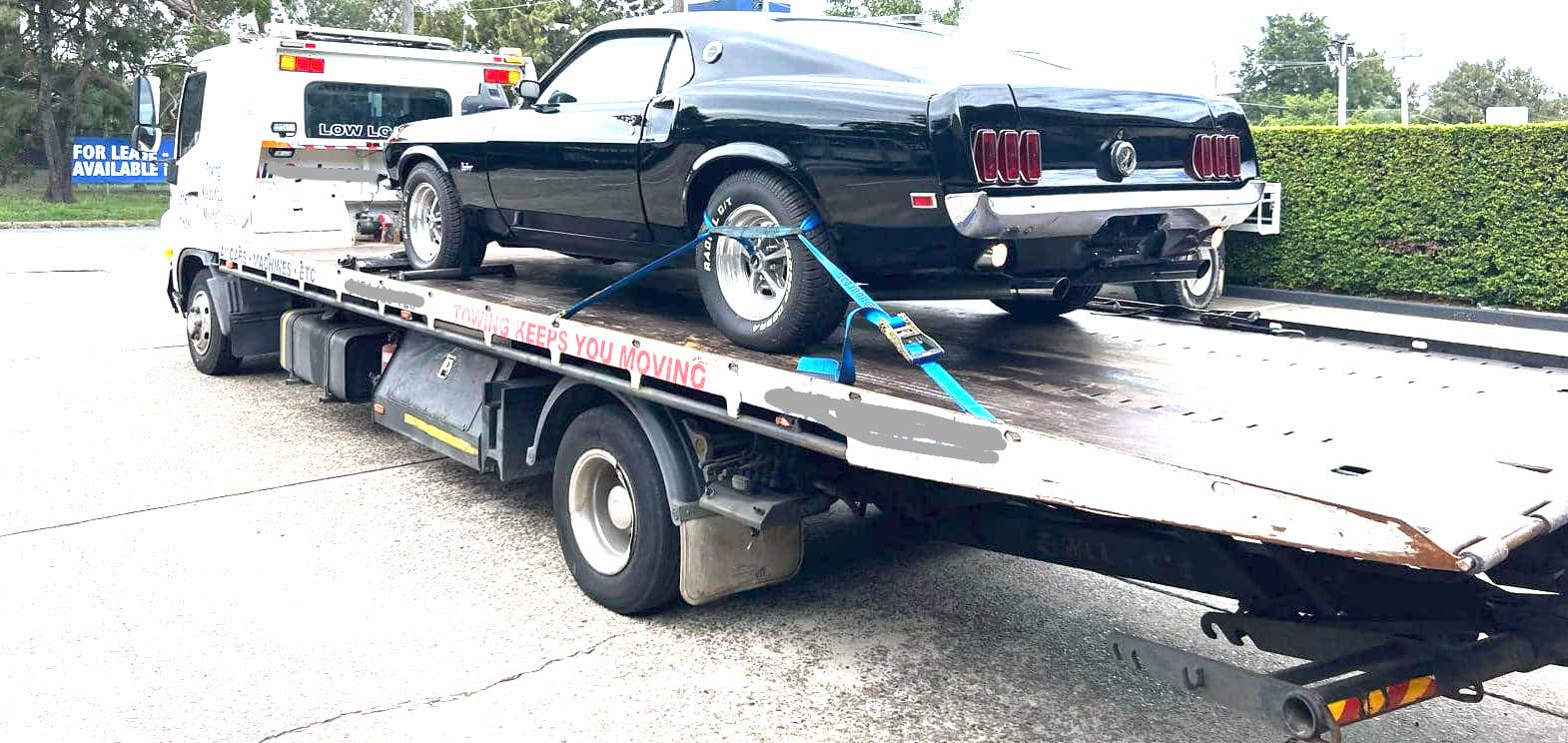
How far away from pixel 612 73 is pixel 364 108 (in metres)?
4.28

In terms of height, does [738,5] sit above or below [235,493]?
above

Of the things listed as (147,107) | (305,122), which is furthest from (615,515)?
(147,107)

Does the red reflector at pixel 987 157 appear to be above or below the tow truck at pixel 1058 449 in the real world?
above

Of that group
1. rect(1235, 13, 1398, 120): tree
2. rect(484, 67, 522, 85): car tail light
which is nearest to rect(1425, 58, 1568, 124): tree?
rect(1235, 13, 1398, 120): tree

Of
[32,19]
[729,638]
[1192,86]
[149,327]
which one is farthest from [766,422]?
[32,19]

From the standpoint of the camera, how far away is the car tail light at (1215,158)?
4.49 meters

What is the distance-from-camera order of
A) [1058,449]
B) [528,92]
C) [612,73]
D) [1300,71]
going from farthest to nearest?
[1300,71]
[528,92]
[612,73]
[1058,449]

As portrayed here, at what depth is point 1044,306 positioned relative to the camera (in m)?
5.74

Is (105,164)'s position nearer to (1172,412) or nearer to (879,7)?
(879,7)

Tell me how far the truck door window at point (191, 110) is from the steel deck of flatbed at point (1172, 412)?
4.47m

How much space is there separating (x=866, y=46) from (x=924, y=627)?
7.00 feet

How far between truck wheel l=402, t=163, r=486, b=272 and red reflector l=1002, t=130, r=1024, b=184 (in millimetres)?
3385

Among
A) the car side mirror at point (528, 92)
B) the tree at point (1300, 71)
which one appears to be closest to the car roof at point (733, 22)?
the car side mirror at point (528, 92)

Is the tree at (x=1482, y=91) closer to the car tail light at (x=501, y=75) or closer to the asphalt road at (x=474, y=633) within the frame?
the car tail light at (x=501, y=75)
